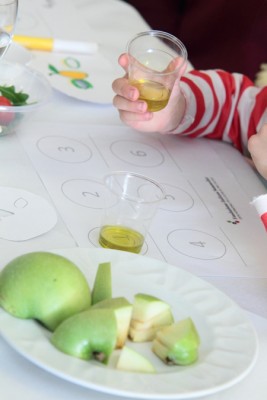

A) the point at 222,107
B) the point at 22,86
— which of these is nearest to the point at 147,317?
the point at 22,86

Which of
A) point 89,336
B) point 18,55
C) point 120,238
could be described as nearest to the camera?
point 89,336

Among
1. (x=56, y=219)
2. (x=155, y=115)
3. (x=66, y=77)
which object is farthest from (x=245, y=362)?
(x=66, y=77)

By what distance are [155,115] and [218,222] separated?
0.80 feet

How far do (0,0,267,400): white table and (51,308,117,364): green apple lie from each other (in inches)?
1.6

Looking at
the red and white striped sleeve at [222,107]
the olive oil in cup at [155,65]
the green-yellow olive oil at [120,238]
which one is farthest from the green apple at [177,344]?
the red and white striped sleeve at [222,107]

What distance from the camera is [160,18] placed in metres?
2.36

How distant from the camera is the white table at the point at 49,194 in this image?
68 centimetres

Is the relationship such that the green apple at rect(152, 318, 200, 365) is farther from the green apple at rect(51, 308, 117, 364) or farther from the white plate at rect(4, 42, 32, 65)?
the white plate at rect(4, 42, 32, 65)

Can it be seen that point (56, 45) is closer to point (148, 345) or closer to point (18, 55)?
point (18, 55)

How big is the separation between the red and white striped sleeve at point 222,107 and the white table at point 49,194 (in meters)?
0.03

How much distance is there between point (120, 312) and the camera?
26.7 inches

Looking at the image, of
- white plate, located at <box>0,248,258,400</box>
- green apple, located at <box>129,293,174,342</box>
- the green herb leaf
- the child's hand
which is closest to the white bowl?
the green herb leaf

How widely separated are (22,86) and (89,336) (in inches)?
23.0

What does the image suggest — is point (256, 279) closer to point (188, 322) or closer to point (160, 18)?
point (188, 322)
